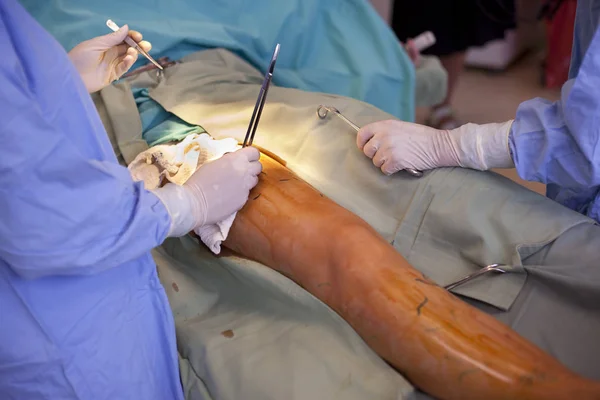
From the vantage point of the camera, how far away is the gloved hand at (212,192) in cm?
100

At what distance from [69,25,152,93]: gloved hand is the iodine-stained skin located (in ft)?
1.50

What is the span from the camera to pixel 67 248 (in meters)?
0.82

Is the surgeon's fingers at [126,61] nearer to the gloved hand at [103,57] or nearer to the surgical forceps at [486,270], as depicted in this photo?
the gloved hand at [103,57]

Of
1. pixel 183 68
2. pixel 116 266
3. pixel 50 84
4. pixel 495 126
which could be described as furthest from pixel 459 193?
pixel 183 68

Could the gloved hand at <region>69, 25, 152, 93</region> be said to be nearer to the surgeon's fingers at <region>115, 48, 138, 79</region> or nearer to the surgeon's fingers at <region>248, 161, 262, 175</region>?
the surgeon's fingers at <region>115, 48, 138, 79</region>

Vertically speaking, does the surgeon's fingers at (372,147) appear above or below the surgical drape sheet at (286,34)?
below

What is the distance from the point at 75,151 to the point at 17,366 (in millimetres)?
365

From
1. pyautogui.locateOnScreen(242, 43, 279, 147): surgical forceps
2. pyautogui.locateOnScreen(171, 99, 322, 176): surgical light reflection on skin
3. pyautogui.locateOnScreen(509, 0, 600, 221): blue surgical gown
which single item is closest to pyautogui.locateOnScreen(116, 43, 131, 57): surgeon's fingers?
pyautogui.locateOnScreen(171, 99, 322, 176): surgical light reflection on skin

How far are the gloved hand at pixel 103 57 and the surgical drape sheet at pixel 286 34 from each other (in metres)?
0.31

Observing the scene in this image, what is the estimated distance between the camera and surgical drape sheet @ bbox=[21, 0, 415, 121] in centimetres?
173

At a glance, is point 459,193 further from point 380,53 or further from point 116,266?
point 380,53

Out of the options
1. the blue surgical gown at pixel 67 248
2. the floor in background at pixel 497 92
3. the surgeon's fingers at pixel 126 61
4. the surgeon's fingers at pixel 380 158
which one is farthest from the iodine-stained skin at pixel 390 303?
the floor in background at pixel 497 92

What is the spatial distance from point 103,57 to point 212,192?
20.7 inches

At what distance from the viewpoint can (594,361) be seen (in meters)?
0.94
